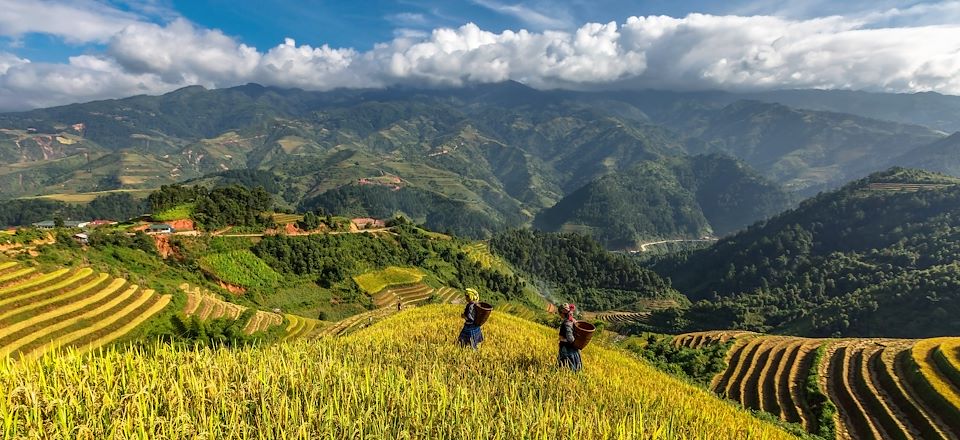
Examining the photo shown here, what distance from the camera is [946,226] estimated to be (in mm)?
139500

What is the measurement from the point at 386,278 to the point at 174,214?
3698 cm

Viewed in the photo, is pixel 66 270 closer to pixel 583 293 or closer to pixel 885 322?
pixel 885 322

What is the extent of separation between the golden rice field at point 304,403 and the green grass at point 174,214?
3025 inches

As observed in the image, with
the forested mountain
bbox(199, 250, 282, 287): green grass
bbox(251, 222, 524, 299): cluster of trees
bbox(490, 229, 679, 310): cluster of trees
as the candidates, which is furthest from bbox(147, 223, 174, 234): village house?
the forested mountain

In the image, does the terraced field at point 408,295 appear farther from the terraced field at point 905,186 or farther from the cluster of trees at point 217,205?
the terraced field at point 905,186

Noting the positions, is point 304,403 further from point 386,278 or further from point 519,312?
point 386,278

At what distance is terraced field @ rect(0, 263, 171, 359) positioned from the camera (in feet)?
88.9

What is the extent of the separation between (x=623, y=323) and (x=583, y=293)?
110 feet

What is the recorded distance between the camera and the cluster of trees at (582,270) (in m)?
158

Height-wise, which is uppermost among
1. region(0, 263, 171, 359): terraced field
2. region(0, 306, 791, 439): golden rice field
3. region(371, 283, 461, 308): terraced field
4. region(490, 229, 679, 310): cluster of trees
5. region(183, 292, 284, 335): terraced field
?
region(0, 306, 791, 439): golden rice field

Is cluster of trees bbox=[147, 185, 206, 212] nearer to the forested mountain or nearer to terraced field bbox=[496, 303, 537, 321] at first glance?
terraced field bbox=[496, 303, 537, 321]

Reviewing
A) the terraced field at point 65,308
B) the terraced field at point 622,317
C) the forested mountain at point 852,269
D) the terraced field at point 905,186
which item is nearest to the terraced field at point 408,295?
the terraced field at point 65,308

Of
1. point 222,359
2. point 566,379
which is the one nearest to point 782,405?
point 566,379

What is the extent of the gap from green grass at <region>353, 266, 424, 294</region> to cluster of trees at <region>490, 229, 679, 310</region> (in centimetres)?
7980
